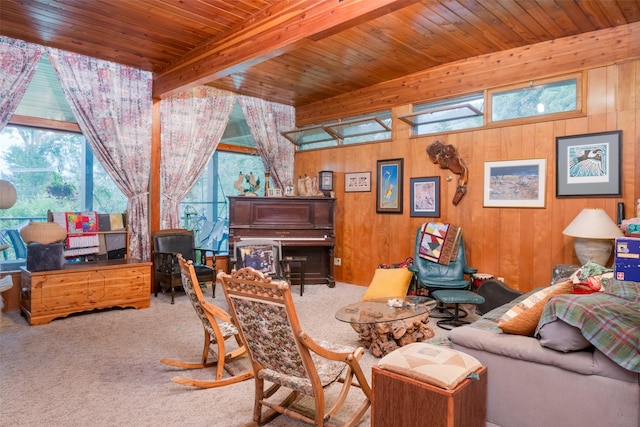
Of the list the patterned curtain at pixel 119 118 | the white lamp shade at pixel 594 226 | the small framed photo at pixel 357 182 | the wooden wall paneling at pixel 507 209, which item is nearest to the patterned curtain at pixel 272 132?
the small framed photo at pixel 357 182

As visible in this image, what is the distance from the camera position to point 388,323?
11.0 ft

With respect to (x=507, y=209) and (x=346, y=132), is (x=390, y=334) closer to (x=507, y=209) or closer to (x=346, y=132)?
(x=507, y=209)

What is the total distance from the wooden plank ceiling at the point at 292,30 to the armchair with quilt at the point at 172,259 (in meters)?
1.91

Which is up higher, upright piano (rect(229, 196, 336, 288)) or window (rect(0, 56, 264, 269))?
window (rect(0, 56, 264, 269))

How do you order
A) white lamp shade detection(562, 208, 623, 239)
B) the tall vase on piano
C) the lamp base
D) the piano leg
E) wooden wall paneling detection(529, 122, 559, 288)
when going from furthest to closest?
the tall vase on piano → the piano leg → wooden wall paneling detection(529, 122, 559, 288) → the lamp base → white lamp shade detection(562, 208, 623, 239)

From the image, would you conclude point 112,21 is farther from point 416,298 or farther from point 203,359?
point 416,298

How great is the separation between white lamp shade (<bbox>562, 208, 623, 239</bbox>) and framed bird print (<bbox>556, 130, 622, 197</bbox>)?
16.6 inches

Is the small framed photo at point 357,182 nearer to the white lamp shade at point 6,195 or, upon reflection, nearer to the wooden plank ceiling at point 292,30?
the wooden plank ceiling at point 292,30

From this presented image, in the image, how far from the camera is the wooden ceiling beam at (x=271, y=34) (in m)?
2.93

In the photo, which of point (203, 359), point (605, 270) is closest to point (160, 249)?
point (203, 359)

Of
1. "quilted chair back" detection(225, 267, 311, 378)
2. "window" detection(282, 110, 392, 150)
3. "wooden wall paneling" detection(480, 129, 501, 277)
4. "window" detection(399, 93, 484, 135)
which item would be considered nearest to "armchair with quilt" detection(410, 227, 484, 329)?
"wooden wall paneling" detection(480, 129, 501, 277)

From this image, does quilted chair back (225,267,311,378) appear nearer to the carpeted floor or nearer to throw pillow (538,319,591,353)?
the carpeted floor

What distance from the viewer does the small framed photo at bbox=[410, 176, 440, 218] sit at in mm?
5293

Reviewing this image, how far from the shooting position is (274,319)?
6.51 ft
